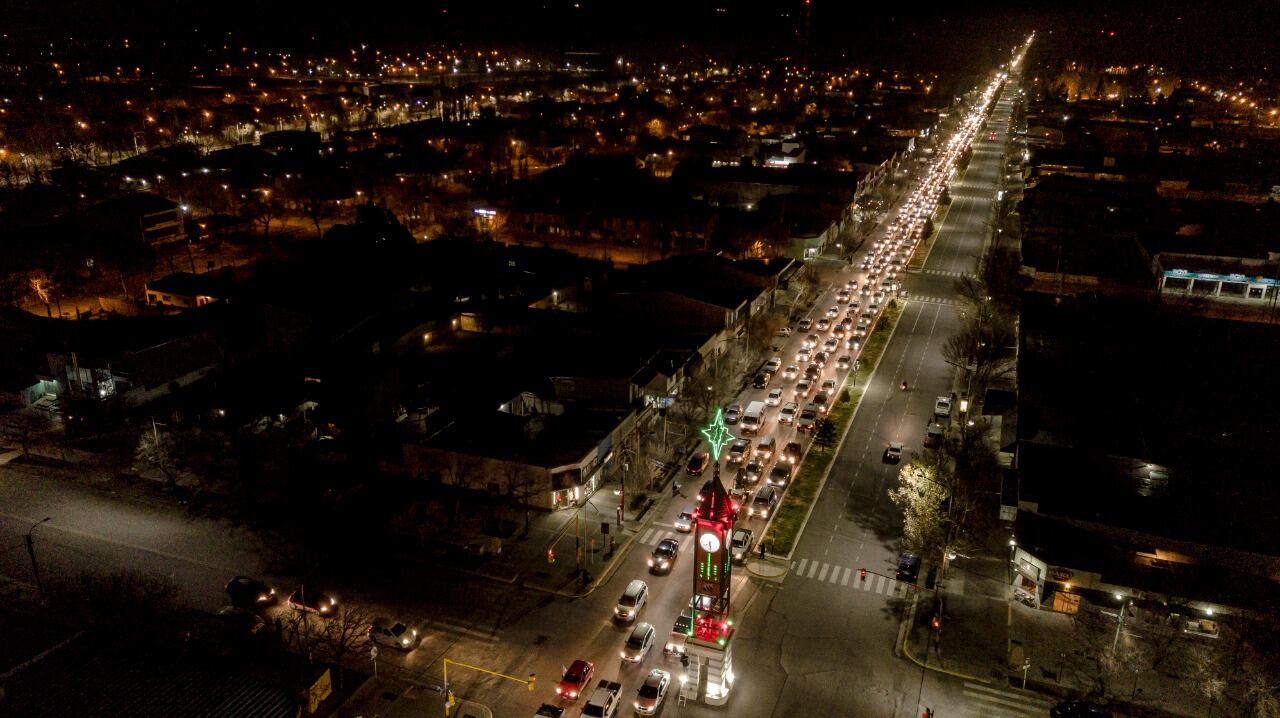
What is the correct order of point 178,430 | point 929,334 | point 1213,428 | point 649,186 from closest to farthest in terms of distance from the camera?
point 178,430
point 1213,428
point 929,334
point 649,186

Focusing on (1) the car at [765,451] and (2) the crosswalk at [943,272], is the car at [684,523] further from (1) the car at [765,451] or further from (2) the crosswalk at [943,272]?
(2) the crosswalk at [943,272]

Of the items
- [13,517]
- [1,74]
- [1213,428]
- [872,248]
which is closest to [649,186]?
[872,248]

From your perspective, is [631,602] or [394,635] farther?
[631,602]

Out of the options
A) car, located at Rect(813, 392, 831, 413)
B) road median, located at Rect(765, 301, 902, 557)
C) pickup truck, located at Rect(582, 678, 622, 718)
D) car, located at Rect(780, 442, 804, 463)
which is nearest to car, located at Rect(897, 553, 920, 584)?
road median, located at Rect(765, 301, 902, 557)

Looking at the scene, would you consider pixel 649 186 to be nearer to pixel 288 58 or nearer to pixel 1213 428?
pixel 1213 428

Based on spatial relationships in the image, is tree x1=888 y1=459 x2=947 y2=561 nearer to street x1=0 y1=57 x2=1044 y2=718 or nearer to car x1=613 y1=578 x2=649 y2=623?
street x1=0 y1=57 x2=1044 y2=718

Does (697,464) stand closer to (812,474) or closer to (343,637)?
(812,474)

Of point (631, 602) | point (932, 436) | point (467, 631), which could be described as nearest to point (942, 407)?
point (932, 436)
